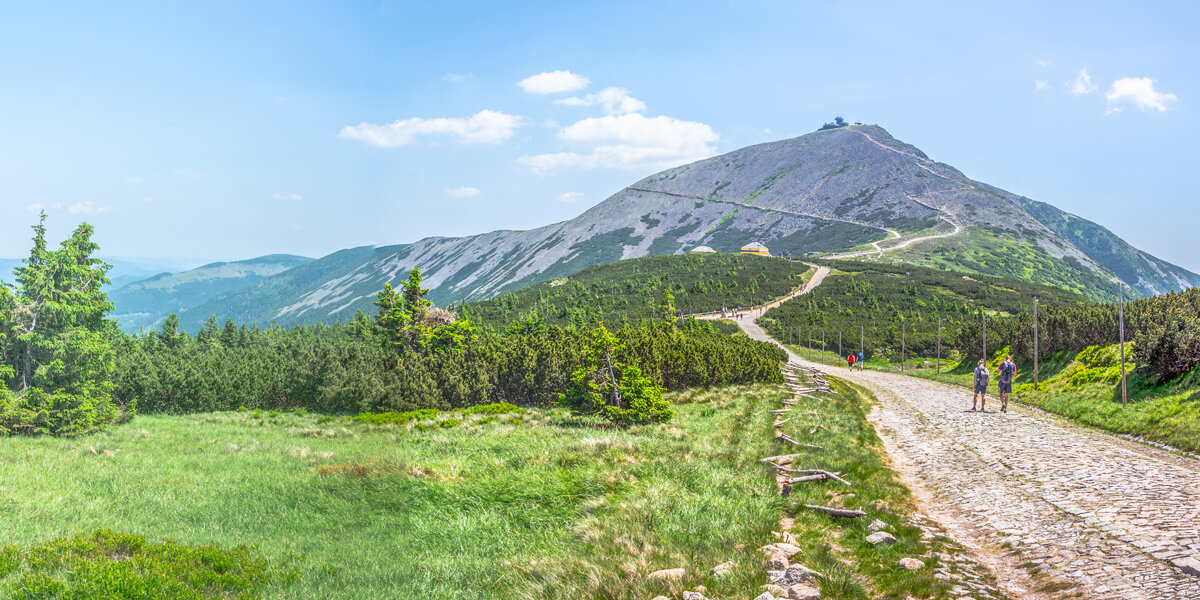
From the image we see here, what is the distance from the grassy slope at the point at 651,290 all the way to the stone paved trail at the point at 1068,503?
68.5 meters

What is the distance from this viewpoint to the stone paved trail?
269 inches

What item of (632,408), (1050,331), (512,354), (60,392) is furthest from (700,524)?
(1050,331)

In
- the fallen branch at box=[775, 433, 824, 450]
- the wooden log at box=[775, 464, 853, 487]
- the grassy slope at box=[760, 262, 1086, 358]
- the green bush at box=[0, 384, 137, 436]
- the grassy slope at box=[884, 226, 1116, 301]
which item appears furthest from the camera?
the grassy slope at box=[884, 226, 1116, 301]

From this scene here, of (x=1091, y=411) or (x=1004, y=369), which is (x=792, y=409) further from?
(x=1091, y=411)

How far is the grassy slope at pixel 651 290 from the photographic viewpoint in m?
104

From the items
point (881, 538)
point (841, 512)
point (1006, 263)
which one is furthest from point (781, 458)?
point (1006, 263)

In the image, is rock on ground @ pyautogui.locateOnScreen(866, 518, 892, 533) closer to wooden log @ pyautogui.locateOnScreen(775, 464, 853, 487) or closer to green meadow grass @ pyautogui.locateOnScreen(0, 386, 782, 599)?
green meadow grass @ pyautogui.locateOnScreen(0, 386, 782, 599)

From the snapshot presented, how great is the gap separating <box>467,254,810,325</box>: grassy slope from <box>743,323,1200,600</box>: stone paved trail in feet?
225

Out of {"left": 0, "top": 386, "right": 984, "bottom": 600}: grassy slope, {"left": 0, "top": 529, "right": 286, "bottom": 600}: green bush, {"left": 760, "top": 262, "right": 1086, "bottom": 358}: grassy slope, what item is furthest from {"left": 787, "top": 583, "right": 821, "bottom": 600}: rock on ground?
{"left": 760, "top": 262, "right": 1086, "bottom": 358}: grassy slope

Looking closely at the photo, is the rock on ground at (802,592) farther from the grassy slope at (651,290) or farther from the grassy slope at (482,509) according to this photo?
the grassy slope at (651,290)

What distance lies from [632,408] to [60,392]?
63.4 feet

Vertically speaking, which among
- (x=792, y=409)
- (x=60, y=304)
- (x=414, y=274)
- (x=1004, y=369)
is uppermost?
(x=414, y=274)

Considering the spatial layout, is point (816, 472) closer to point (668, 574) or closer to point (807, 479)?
point (807, 479)

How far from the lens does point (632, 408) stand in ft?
73.3
